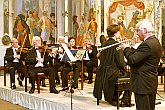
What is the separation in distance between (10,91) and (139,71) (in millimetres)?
4866

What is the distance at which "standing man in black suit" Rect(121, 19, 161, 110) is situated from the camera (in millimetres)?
3785

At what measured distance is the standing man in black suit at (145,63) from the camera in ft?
12.4

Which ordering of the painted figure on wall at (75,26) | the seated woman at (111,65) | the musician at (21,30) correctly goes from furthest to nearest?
the painted figure on wall at (75,26) → the musician at (21,30) → the seated woman at (111,65)

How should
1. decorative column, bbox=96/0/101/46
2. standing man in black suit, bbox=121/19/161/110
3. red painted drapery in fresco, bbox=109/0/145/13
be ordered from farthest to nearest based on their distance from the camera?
decorative column, bbox=96/0/101/46 → red painted drapery in fresco, bbox=109/0/145/13 → standing man in black suit, bbox=121/19/161/110

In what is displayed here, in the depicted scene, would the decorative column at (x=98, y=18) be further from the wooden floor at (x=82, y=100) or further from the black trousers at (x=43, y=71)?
the black trousers at (x=43, y=71)

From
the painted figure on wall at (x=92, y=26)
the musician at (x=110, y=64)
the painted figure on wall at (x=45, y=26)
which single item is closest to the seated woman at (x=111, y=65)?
the musician at (x=110, y=64)

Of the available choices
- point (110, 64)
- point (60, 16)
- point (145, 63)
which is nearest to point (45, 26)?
point (60, 16)

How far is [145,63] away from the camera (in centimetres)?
383

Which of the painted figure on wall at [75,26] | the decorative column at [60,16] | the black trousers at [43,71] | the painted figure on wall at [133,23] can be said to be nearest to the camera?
the black trousers at [43,71]

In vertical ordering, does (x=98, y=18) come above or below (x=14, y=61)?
above

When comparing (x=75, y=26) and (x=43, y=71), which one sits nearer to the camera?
(x=43, y=71)

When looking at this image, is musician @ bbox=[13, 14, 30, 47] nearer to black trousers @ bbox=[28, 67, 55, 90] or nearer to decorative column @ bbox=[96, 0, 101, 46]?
decorative column @ bbox=[96, 0, 101, 46]

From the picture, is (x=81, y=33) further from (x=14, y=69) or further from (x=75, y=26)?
(x=14, y=69)

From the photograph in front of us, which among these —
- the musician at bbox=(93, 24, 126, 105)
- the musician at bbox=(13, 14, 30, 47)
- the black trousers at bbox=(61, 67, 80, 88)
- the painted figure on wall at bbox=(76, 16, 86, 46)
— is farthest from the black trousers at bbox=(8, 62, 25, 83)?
the painted figure on wall at bbox=(76, 16, 86, 46)
